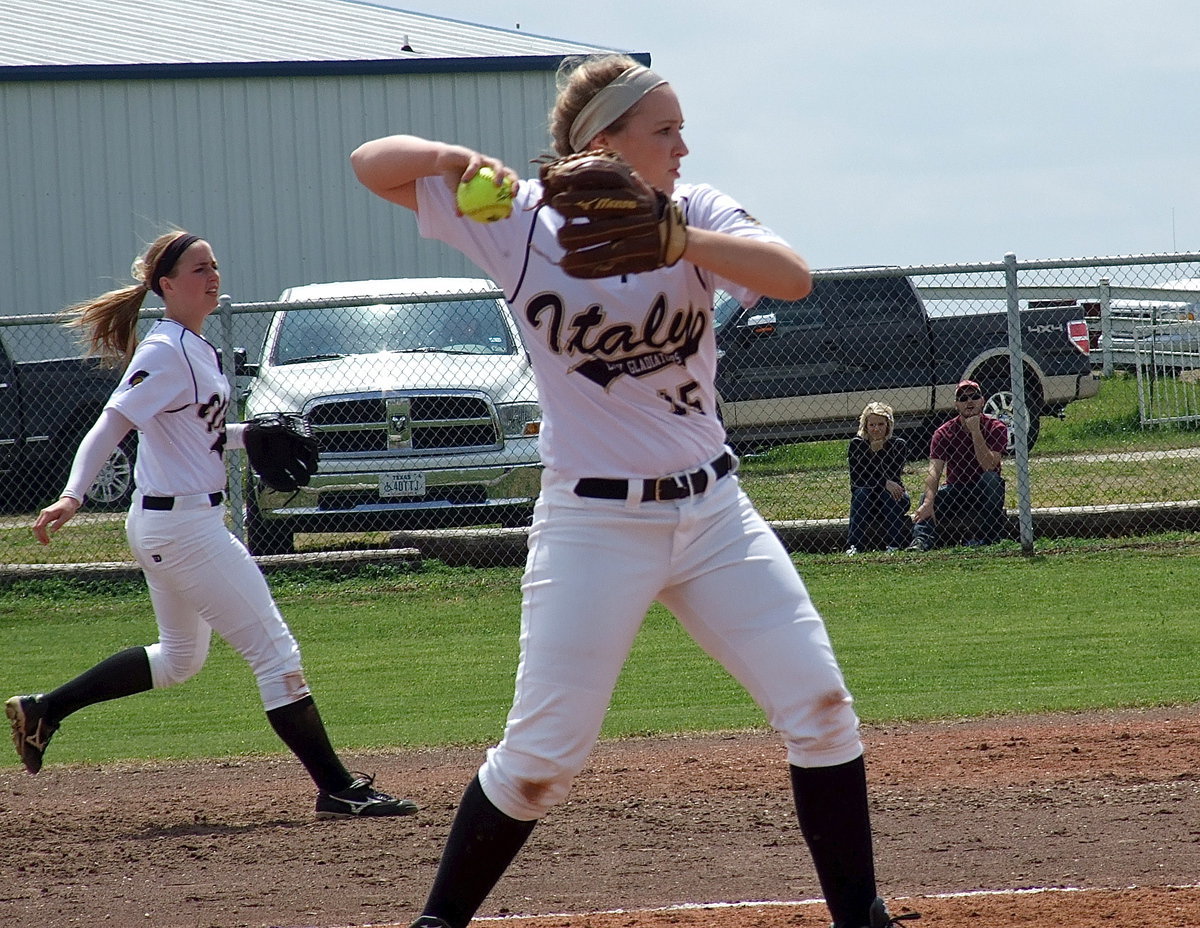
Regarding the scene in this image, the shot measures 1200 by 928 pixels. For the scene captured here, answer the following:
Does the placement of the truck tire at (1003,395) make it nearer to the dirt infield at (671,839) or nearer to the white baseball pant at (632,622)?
the dirt infield at (671,839)

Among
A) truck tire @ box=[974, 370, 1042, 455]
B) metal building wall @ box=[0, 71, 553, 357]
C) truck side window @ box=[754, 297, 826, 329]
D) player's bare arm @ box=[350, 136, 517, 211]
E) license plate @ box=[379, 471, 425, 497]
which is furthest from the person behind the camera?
metal building wall @ box=[0, 71, 553, 357]

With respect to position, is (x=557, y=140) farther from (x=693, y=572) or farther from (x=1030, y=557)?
(x=1030, y=557)

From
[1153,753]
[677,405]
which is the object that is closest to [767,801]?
[1153,753]

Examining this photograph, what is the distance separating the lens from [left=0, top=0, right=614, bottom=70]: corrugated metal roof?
782 inches

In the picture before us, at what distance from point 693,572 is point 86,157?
1792 cm

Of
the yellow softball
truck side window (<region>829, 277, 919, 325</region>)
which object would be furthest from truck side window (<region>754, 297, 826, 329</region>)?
the yellow softball

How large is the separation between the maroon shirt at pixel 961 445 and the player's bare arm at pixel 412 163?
8213mm

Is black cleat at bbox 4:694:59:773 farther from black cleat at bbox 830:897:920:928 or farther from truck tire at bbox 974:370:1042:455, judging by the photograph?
truck tire at bbox 974:370:1042:455

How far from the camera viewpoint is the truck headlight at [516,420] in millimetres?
10852

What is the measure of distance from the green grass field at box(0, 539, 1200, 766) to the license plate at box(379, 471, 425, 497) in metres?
0.74

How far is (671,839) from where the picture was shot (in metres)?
5.01

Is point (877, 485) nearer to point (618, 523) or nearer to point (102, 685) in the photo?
point (102, 685)

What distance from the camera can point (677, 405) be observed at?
10.7ft

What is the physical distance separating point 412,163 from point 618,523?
0.86 meters
